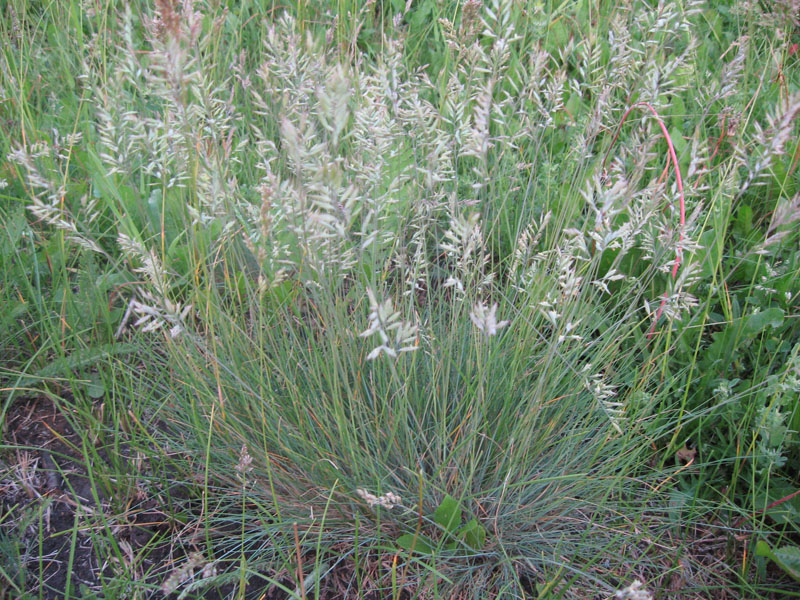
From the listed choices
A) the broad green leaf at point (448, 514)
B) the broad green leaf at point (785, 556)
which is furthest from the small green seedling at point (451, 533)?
the broad green leaf at point (785, 556)

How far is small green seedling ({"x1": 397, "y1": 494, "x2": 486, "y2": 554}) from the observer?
1.28 meters

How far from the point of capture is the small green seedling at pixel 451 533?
128cm

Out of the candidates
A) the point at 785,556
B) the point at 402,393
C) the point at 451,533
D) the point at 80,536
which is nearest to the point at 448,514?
the point at 451,533

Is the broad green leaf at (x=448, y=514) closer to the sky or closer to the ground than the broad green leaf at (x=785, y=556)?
closer to the sky

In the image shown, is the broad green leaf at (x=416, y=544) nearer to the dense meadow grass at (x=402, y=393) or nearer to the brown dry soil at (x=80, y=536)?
the dense meadow grass at (x=402, y=393)

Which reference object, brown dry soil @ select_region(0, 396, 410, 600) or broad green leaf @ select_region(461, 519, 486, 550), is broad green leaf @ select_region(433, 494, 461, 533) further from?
brown dry soil @ select_region(0, 396, 410, 600)

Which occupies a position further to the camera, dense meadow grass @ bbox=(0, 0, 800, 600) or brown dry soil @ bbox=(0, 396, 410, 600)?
brown dry soil @ bbox=(0, 396, 410, 600)

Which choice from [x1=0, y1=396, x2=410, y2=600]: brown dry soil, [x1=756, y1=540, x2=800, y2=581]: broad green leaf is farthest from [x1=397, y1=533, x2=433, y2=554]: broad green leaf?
[x1=756, y1=540, x2=800, y2=581]: broad green leaf

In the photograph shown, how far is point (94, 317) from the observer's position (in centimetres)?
182

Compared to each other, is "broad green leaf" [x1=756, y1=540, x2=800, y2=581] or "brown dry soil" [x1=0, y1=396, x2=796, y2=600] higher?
"broad green leaf" [x1=756, y1=540, x2=800, y2=581]

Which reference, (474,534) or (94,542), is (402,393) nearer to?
(474,534)

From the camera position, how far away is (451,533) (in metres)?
1.30

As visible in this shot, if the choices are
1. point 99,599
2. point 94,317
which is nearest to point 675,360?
point 99,599

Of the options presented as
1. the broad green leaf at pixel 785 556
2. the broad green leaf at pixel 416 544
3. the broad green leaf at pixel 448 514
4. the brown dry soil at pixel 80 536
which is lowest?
the brown dry soil at pixel 80 536
